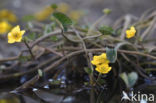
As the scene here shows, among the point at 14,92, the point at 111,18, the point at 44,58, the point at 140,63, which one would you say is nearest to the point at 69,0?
the point at 111,18

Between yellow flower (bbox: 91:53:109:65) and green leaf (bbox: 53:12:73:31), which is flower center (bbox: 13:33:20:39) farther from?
yellow flower (bbox: 91:53:109:65)

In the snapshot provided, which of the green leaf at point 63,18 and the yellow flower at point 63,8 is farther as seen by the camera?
the yellow flower at point 63,8

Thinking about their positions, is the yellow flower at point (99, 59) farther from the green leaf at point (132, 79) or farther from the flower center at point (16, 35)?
the flower center at point (16, 35)

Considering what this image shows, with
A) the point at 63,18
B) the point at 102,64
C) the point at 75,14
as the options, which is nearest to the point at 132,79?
the point at 102,64

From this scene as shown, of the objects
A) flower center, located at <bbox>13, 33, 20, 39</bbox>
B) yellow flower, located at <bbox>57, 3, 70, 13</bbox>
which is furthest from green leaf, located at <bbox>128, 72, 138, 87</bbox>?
yellow flower, located at <bbox>57, 3, 70, 13</bbox>

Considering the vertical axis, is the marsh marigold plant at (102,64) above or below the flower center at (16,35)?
below

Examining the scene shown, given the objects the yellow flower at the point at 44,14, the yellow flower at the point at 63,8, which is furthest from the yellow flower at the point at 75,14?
the yellow flower at the point at 44,14

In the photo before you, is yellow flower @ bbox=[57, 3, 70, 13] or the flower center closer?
the flower center

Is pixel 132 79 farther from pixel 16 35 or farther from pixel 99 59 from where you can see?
pixel 16 35

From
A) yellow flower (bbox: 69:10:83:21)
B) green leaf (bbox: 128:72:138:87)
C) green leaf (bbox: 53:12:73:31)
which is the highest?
yellow flower (bbox: 69:10:83:21)

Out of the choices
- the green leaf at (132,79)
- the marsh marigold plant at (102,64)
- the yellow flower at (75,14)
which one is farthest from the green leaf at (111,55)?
the yellow flower at (75,14)

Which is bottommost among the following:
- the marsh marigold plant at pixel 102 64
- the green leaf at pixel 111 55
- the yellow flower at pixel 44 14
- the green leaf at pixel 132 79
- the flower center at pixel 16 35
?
the green leaf at pixel 132 79
